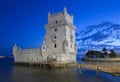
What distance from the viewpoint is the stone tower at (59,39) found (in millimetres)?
50500

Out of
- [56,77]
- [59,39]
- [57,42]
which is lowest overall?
[56,77]

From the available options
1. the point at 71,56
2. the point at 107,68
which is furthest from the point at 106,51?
the point at 107,68

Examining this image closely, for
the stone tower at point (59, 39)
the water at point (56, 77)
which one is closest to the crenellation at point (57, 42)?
the stone tower at point (59, 39)

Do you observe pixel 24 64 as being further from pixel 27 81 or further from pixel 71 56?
pixel 27 81

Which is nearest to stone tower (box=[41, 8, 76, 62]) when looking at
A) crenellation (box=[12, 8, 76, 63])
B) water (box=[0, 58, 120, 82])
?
crenellation (box=[12, 8, 76, 63])

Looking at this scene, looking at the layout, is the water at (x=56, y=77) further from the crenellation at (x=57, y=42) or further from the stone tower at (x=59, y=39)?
the crenellation at (x=57, y=42)

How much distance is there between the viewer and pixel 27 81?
2927cm

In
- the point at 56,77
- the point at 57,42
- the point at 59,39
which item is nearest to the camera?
the point at 56,77

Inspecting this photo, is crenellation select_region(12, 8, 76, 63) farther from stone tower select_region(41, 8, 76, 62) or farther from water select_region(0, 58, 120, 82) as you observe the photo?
water select_region(0, 58, 120, 82)

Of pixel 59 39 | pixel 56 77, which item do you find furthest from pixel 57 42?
pixel 56 77

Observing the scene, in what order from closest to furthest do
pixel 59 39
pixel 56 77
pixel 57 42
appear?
pixel 56 77
pixel 59 39
pixel 57 42

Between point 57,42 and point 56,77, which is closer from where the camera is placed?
point 56,77

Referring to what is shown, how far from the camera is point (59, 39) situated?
51750 mm

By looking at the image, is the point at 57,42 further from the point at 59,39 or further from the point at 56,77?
the point at 56,77
